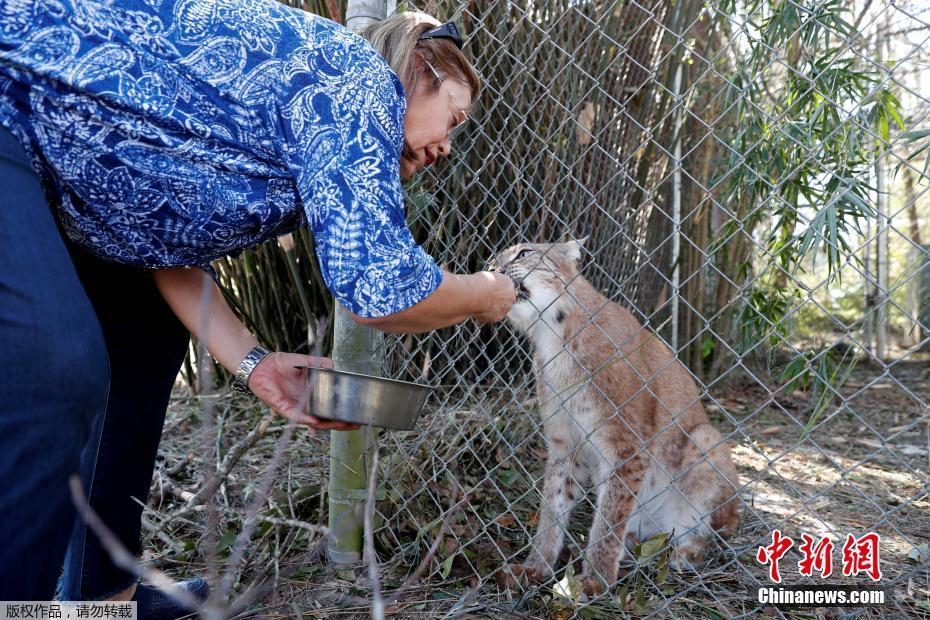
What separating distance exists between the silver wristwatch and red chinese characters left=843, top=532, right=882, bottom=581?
1.82 meters

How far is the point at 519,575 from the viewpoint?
249 centimetres

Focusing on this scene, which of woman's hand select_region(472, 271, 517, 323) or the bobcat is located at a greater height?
woman's hand select_region(472, 271, 517, 323)

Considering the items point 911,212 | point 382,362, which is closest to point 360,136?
point 382,362

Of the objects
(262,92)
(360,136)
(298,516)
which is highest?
(262,92)

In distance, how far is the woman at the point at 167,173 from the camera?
1212 millimetres

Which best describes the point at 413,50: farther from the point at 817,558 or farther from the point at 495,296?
the point at 817,558

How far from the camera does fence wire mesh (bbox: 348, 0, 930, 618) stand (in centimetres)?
200

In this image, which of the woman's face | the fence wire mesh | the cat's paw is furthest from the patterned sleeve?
the cat's paw

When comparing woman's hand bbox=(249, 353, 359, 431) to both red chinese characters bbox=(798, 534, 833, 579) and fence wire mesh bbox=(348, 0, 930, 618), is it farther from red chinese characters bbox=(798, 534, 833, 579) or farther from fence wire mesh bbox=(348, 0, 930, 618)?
red chinese characters bbox=(798, 534, 833, 579)

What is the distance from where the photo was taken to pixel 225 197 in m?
1.50

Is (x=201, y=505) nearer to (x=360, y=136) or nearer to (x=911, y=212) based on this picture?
(x=360, y=136)

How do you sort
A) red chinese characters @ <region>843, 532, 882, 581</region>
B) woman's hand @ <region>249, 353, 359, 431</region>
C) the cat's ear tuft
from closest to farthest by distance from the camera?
woman's hand @ <region>249, 353, 359, 431</region> → red chinese characters @ <region>843, 532, 882, 581</region> → the cat's ear tuft

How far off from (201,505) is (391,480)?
0.74 m

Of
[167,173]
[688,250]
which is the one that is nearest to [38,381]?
[167,173]
